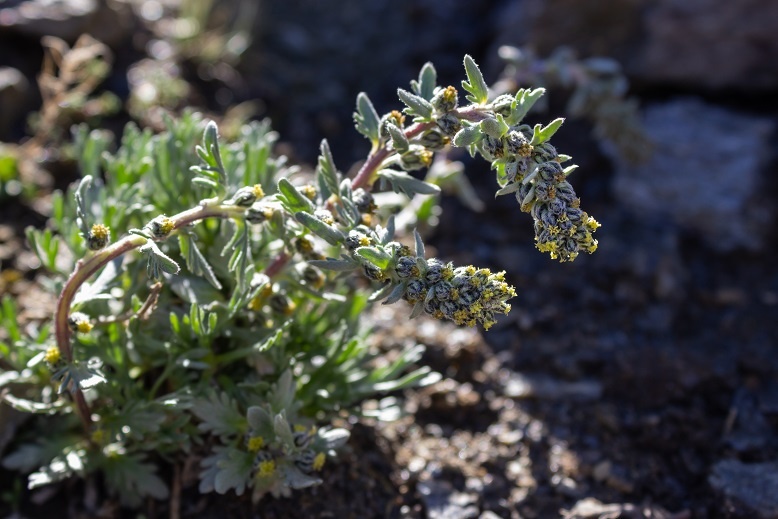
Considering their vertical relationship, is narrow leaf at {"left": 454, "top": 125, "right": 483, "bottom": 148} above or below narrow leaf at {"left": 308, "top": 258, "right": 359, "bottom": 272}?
above

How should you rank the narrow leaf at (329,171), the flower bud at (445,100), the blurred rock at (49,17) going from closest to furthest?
the flower bud at (445,100) → the narrow leaf at (329,171) → the blurred rock at (49,17)

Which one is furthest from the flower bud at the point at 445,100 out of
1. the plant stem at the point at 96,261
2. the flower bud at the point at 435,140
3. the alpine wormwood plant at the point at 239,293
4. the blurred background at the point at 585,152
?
the blurred background at the point at 585,152

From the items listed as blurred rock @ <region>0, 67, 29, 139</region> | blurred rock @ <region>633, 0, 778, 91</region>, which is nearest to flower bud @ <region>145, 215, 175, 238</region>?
blurred rock @ <region>0, 67, 29, 139</region>

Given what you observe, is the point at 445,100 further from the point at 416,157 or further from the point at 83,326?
the point at 83,326

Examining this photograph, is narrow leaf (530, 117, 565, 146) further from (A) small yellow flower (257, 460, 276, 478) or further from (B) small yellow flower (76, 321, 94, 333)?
(B) small yellow flower (76, 321, 94, 333)

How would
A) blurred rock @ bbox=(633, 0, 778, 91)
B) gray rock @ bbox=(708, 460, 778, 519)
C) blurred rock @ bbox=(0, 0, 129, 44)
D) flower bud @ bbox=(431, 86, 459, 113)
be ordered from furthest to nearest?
blurred rock @ bbox=(633, 0, 778, 91), blurred rock @ bbox=(0, 0, 129, 44), gray rock @ bbox=(708, 460, 778, 519), flower bud @ bbox=(431, 86, 459, 113)

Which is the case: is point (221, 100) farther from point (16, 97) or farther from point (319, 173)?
point (319, 173)

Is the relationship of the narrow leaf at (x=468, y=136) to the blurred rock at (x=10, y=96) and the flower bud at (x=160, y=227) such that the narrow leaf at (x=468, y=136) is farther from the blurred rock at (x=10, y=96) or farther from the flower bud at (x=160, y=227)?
the blurred rock at (x=10, y=96)

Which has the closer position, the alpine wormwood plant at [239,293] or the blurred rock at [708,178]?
the alpine wormwood plant at [239,293]
